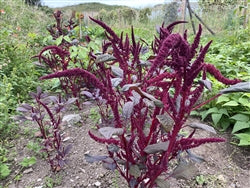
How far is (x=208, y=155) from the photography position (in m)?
1.88

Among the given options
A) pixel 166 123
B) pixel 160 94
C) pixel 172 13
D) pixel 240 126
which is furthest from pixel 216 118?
pixel 172 13

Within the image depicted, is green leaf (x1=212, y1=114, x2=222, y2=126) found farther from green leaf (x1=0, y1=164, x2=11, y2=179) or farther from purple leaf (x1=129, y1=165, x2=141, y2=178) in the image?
green leaf (x1=0, y1=164, x2=11, y2=179)

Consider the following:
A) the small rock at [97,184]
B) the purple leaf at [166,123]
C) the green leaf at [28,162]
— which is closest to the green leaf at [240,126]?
the small rock at [97,184]

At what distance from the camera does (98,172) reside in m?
1.65

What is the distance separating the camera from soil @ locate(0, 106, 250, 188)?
1.57 meters

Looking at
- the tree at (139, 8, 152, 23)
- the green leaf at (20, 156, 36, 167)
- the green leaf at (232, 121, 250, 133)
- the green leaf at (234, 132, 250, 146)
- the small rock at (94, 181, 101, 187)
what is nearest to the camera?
the small rock at (94, 181, 101, 187)

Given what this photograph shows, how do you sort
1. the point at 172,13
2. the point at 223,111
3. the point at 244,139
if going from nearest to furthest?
1. the point at 244,139
2. the point at 223,111
3. the point at 172,13

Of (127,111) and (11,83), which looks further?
(11,83)

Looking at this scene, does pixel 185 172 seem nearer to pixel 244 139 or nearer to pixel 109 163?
pixel 109 163

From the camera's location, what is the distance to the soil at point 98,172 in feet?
5.15

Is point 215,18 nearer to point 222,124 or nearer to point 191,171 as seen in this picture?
point 222,124

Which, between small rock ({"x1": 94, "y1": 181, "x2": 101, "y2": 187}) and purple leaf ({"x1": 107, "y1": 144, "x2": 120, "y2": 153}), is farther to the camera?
small rock ({"x1": 94, "y1": 181, "x2": 101, "y2": 187})

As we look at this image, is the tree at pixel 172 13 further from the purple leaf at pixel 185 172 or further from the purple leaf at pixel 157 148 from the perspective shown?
the purple leaf at pixel 157 148

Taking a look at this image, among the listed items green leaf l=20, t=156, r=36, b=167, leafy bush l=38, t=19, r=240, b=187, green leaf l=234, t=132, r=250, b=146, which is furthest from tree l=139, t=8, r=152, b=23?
leafy bush l=38, t=19, r=240, b=187
